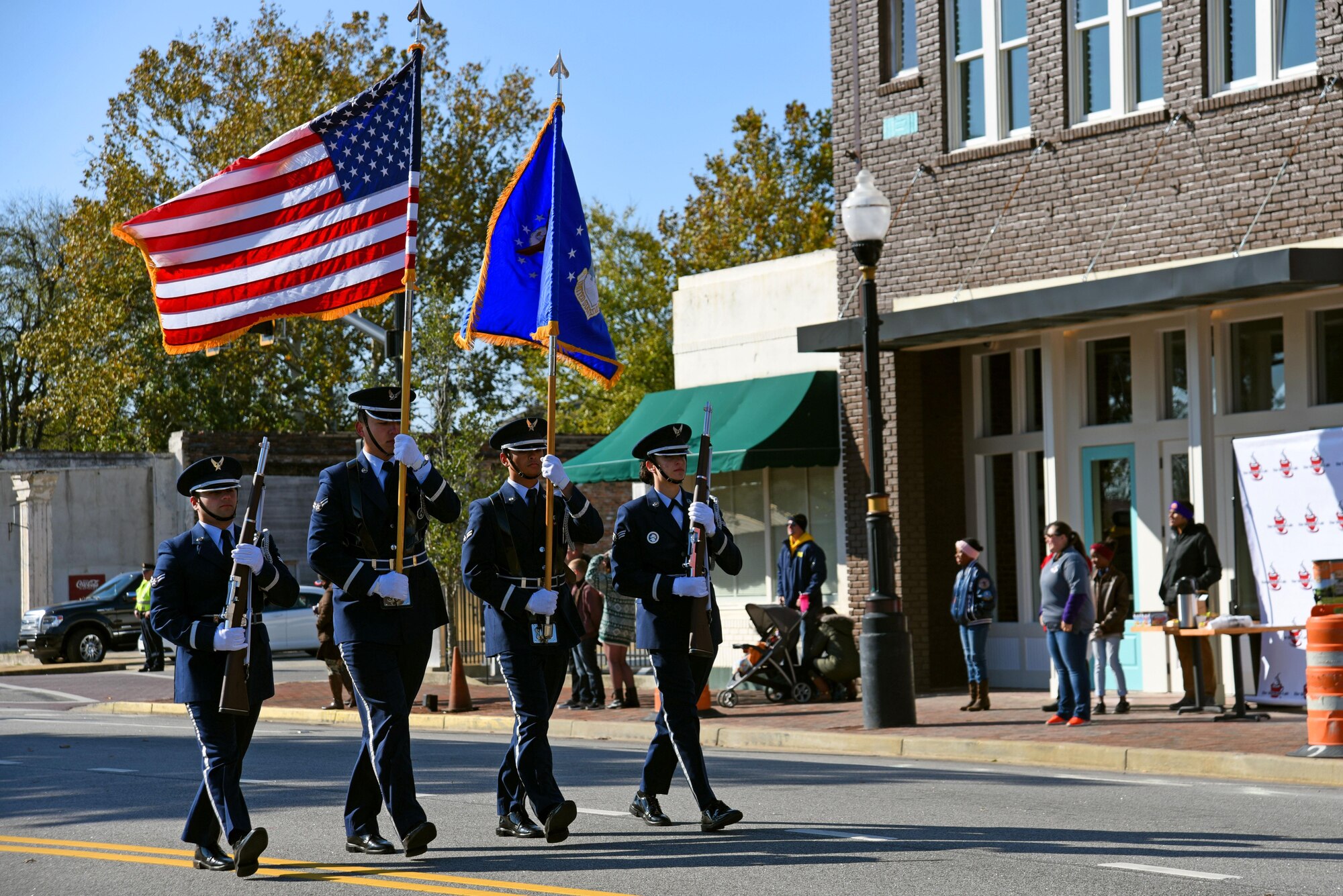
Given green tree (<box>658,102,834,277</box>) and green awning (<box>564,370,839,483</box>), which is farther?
green tree (<box>658,102,834,277</box>)

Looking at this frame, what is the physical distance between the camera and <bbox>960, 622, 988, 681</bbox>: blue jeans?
17031 mm

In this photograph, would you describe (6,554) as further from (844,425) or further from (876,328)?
(876,328)

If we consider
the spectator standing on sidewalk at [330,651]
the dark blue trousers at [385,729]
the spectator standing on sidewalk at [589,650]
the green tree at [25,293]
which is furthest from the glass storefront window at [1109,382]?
the green tree at [25,293]

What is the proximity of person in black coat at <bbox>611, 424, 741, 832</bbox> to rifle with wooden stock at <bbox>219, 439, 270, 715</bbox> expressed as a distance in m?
1.94

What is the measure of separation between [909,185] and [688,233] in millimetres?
28097

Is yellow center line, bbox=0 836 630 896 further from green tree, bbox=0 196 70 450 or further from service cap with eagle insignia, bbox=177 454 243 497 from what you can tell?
green tree, bbox=0 196 70 450

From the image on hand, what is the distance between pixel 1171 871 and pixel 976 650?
910cm

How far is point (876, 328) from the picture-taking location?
53.4ft

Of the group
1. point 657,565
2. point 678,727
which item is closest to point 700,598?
point 657,565

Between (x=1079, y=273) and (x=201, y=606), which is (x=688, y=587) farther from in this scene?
(x=1079, y=273)

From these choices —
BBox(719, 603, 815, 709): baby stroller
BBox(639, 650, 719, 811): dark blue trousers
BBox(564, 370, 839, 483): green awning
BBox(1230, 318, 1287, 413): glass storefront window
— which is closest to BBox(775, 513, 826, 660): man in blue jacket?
BBox(719, 603, 815, 709): baby stroller

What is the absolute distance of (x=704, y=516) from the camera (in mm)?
9383

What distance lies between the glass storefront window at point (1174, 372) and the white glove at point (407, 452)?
11.8 m

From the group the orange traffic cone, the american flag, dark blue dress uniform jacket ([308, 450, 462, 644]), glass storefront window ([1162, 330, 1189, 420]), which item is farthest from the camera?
the orange traffic cone
